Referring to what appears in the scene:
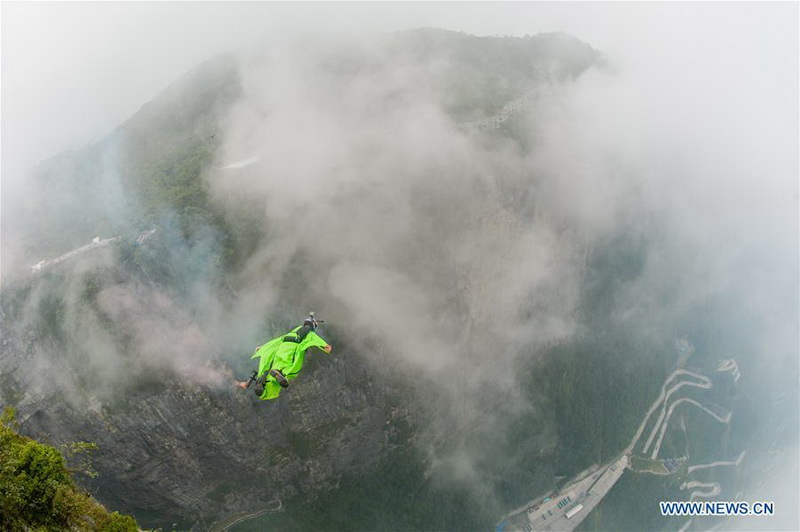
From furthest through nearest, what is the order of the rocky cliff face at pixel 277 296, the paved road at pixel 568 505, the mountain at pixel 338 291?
the paved road at pixel 568 505, the mountain at pixel 338 291, the rocky cliff face at pixel 277 296

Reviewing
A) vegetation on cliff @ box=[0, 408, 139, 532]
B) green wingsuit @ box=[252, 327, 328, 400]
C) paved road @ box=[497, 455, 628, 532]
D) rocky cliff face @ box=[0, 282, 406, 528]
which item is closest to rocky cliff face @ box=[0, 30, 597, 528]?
rocky cliff face @ box=[0, 282, 406, 528]

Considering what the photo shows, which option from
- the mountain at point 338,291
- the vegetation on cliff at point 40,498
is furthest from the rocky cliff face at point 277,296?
the vegetation on cliff at point 40,498

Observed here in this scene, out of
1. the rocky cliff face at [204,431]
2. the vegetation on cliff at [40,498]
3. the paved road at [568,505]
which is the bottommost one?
the paved road at [568,505]

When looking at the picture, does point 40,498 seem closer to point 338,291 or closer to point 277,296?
point 277,296

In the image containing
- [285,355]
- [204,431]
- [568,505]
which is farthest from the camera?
[568,505]

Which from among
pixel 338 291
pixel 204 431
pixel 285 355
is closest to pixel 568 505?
pixel 338 291

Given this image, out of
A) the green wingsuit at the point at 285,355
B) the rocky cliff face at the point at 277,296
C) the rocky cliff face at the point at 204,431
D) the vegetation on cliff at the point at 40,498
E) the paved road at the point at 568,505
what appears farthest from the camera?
the paved road at the point at 568,505

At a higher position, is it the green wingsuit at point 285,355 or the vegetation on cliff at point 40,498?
Answer: the green wingsuit at point 285,355

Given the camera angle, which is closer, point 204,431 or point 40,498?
point 40,498

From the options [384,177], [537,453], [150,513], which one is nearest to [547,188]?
[384,177]

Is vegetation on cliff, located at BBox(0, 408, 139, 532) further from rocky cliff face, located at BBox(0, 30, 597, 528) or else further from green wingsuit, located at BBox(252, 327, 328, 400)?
rocky cliff face, located at BBox(0, 30, 597, 528)

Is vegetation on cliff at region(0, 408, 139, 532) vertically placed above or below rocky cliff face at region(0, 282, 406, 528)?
above

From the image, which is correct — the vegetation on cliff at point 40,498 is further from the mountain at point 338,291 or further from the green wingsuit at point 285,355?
the mountain at point 338,291
